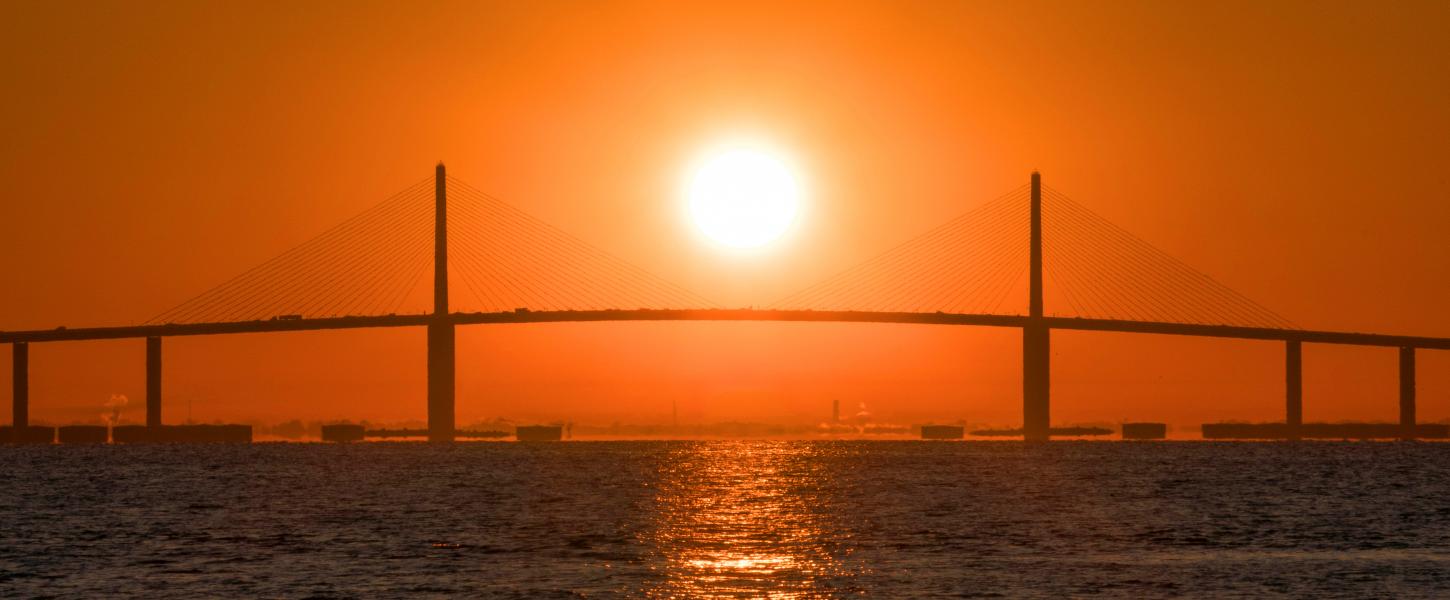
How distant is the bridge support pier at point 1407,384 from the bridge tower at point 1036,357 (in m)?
32.2

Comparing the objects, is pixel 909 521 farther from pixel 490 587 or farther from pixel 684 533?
pixel 490 587

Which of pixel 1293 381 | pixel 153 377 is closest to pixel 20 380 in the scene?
pixel 153 377

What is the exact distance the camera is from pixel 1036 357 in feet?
481

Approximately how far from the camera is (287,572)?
151 feet

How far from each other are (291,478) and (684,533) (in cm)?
4960

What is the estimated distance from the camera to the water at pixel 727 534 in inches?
1710

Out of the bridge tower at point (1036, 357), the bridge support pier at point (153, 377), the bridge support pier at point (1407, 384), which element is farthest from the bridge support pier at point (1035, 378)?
the bridge support pier at point (153, 377)

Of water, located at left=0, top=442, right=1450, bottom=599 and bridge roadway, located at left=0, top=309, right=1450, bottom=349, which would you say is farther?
bridge roadway, located at left=0, top=309, right=1450, bottom=349

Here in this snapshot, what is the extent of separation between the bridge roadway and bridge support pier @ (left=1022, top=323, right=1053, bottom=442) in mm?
1890

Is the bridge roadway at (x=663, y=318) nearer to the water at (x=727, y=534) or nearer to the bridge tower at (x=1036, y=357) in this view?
the bridge tower at (x=1036, y=357)

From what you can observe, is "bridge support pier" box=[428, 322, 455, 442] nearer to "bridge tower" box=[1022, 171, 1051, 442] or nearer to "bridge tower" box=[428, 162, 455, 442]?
"bridge tower" box=[428, 162, 455, 442]

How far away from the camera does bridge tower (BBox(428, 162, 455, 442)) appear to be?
142 m

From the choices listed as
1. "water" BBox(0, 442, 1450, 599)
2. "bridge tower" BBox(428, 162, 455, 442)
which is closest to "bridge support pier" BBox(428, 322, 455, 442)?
"bridge tower" BBox(428, 162, 455, 442)

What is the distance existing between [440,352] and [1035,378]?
1878 inches
